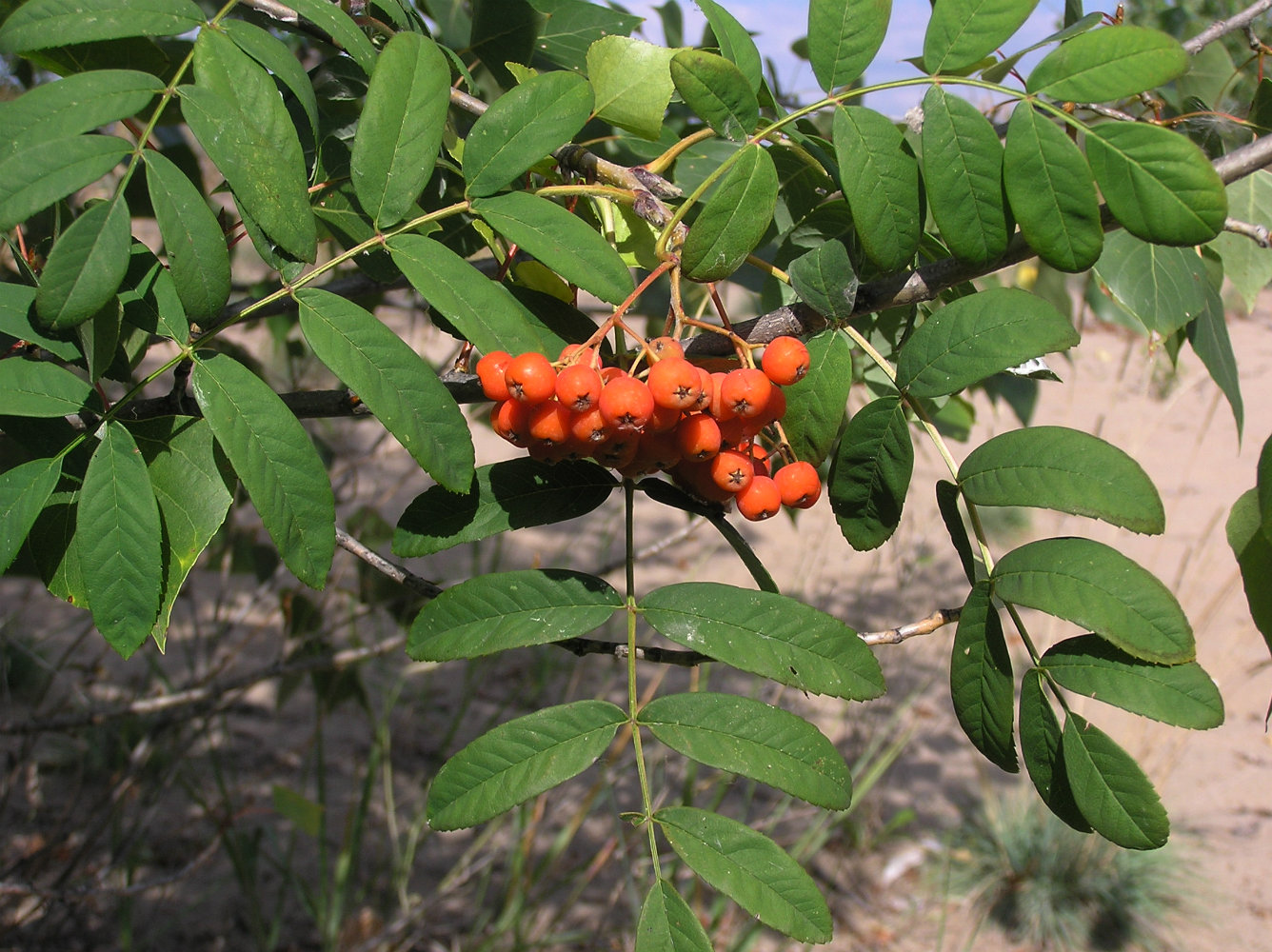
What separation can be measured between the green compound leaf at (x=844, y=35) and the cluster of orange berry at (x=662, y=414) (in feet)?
0.84

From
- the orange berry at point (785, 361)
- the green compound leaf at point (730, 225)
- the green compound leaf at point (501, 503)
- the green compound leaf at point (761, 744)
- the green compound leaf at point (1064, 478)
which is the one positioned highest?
the green compound leaf at point (730, 225)

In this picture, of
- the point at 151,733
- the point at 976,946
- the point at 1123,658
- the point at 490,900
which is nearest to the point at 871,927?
the point at 976,946

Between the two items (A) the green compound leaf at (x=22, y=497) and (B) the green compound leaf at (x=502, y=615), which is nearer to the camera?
(A) the green compound leaf at (x=22, y=497)

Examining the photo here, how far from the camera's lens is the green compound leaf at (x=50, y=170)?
62 centimetres

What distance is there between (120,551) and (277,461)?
12 cm

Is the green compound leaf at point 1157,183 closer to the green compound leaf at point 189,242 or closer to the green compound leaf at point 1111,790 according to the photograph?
the green compound leaf at point 1111,790

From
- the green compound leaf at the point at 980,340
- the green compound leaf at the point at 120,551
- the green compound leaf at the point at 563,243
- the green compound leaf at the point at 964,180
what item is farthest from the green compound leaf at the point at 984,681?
the green compound leaf at the point at 120,551

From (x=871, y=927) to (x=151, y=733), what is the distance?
2.26 metres

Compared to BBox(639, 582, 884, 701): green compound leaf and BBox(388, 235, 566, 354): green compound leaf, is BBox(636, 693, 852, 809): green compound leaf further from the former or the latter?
BBox(388, 235, 566, 354): green compound leaf

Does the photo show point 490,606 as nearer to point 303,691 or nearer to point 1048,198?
point 1048,198

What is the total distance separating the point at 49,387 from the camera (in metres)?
0.70

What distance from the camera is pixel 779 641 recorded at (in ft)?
2.46

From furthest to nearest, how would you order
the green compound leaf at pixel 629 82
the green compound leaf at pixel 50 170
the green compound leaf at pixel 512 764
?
the green compound leaf at pixel 629 82 → the green compound leaf at pixel 512 764 → the green compound leaf at pixel 50 170

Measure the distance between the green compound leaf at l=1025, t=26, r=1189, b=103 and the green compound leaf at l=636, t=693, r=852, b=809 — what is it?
1.76ft
